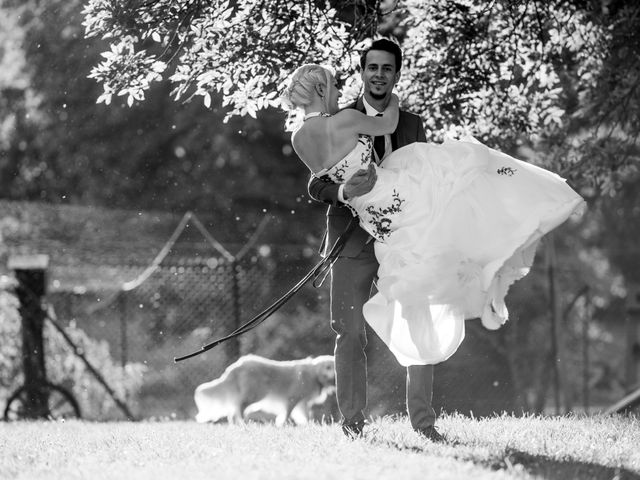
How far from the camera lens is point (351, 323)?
5668mm

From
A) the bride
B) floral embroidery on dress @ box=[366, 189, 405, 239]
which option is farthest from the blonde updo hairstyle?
floral embroidery on dress @ box=[366, 189, 405, 239]

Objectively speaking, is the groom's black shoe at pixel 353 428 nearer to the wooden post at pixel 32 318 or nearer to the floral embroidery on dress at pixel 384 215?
the floral embroidery on dress at pixel 384 215

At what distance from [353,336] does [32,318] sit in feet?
19.0

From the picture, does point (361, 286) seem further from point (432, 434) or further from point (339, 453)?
point (339, 453)

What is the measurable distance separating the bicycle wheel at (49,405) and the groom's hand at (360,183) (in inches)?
219

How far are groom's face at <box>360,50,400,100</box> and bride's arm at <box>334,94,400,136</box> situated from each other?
0.13 meters

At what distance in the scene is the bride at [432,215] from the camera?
5172 mm

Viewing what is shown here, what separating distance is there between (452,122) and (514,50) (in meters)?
0.82

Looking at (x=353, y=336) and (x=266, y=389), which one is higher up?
(x=353, y=336)

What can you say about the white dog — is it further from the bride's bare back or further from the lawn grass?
the bride's bare back

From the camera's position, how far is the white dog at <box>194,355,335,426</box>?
9372 mm

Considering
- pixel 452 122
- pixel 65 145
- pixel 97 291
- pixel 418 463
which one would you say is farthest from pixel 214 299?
pixel 65 145

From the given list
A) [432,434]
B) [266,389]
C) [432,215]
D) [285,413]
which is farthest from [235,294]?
[432,215]

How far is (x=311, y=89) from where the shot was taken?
550 centimetres
